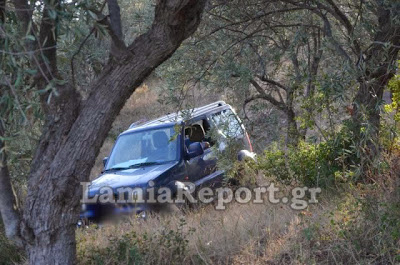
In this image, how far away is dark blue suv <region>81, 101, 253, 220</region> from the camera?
8430 mm

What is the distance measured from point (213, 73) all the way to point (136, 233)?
9.29ft

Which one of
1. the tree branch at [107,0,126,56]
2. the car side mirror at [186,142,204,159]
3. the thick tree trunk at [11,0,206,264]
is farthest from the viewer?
the car side mirror at [186,142,204,159]

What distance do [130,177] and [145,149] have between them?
3.05 ft

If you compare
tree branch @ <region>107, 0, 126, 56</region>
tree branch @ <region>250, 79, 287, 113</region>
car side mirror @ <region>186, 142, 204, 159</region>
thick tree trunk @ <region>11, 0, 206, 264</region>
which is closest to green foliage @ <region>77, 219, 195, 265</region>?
thick tree trunk @ <region>11, 0, 206, 264</region>

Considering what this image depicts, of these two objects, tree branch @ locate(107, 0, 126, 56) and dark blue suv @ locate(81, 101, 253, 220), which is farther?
dark blue suv @ locate(81, 101, 253, 220)

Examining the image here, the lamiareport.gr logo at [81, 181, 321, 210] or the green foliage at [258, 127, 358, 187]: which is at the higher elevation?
the green foliage at [258, 127, 358, 187]

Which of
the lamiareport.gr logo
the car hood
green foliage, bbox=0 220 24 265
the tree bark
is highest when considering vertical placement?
the tree bark

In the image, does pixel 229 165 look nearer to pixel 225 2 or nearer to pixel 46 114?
pixel 225 2

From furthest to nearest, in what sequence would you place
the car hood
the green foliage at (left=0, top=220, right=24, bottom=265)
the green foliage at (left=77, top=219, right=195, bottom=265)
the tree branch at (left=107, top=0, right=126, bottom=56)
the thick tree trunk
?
1. the car hood
2. the green foliage at (left=0, top=220, right=24, bottom=265)
3. the green foliage at (left=77, top=219, right=195, bottom=265)
4. the tree branch at (left=107, top=0, right=126, bottom=56)
5. the thick tree trunk

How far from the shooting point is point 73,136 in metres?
5.47

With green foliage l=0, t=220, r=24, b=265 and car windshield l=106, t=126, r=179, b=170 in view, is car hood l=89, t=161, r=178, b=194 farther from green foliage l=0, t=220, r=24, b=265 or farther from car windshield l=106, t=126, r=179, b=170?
green foliage l=0, t=220, r=24, b=265

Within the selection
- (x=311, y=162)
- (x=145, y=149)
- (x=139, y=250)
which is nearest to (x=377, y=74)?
(x=311, y=162)

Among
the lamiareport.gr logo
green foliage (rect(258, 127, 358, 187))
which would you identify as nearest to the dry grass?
the lamiareport.gr logo

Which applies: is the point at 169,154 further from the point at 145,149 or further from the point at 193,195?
the point at 193,195
